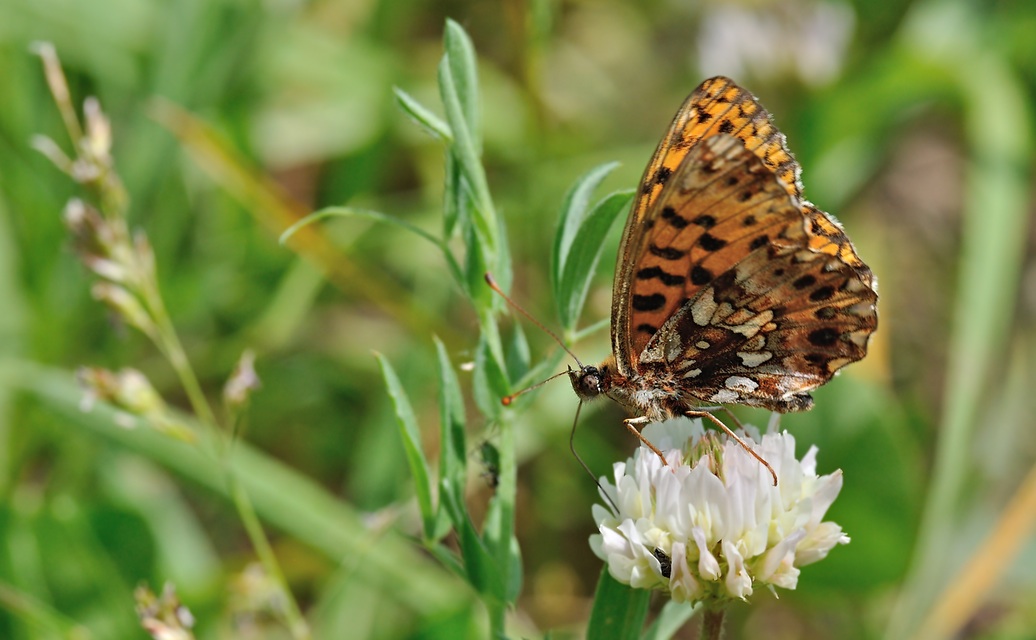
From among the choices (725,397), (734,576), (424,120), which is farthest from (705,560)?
(424,120)

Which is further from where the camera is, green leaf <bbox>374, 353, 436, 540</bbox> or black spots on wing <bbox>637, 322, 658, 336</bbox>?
black spots on wing <bbox>637, 322, 658, 336</bbox>

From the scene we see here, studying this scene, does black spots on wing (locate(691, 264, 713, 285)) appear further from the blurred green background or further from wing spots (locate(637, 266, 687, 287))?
the blurred green background

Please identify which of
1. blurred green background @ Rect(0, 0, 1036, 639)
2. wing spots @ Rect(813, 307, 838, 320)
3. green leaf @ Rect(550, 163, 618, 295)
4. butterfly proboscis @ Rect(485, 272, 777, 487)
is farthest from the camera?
blurred green background @ Rect(0, 0, 1036, 639)

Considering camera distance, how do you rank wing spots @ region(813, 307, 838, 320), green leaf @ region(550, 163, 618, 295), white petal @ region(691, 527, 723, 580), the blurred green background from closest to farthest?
white petal @ region(691, 527, 723, 580)
green leaf @ region(550, 163, 618, 295)
wing spots @ region(813, 307, 838, 320)
the blurred green background

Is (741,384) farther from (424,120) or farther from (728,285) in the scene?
(424,120)

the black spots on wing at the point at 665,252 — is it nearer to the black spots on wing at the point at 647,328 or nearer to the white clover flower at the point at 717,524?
the black spots on wing at the point at 647,328

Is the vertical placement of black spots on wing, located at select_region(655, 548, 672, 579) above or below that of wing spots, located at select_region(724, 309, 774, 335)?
below

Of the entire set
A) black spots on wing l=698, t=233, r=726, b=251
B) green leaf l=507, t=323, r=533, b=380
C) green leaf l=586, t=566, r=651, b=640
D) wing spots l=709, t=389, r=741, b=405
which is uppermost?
black spots on wing l=698, t=233, r=726, b=251

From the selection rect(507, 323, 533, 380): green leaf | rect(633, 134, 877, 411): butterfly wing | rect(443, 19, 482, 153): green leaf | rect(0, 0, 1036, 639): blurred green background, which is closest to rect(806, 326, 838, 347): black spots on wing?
rect(633, 134, 877, 411): butterfly wing
